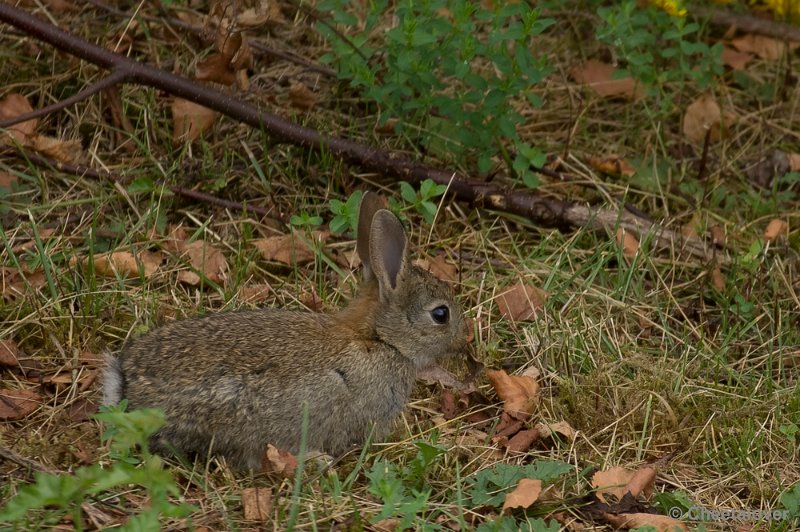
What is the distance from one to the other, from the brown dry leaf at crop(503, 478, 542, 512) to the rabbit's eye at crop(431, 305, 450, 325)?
1002mm

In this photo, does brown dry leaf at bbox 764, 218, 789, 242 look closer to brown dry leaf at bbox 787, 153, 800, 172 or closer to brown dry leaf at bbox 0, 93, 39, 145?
brown dry leaf at bbox 787, 153, 800, 172

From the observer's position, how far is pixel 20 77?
6312mm

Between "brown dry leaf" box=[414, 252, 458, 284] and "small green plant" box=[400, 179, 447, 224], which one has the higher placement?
"small green plant" box=[400, 179, 447, 224]

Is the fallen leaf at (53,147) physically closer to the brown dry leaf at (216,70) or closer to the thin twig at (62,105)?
the thin twig at (62,105)

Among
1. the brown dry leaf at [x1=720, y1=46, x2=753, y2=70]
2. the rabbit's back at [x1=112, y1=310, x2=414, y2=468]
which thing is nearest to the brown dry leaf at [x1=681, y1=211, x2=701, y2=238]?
the brown dry leaf at [x1=720, y1=46, x2=753, y2=70]

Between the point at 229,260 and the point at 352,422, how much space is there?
135 centimetres

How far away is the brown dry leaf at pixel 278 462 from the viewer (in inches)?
166

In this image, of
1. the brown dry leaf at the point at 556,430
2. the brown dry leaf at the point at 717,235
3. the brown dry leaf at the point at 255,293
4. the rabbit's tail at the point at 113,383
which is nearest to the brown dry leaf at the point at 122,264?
the brown dry leaf at the point at 255,293

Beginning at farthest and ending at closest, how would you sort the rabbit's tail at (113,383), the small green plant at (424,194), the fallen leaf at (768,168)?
the fallen leaf at (768,168) → the small green plant at (424,194) → the rabbit's tail at (113,383)

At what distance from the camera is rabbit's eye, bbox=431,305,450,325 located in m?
4.92

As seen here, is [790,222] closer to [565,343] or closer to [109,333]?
[565,343]

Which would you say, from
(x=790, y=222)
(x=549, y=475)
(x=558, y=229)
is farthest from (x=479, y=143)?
(x=549, y=475)

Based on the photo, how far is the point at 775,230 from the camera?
19.8ft

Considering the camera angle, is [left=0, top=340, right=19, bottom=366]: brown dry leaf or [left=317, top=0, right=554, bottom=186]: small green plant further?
[left=317, top=0, right=554, bottom=186]: small green plant
